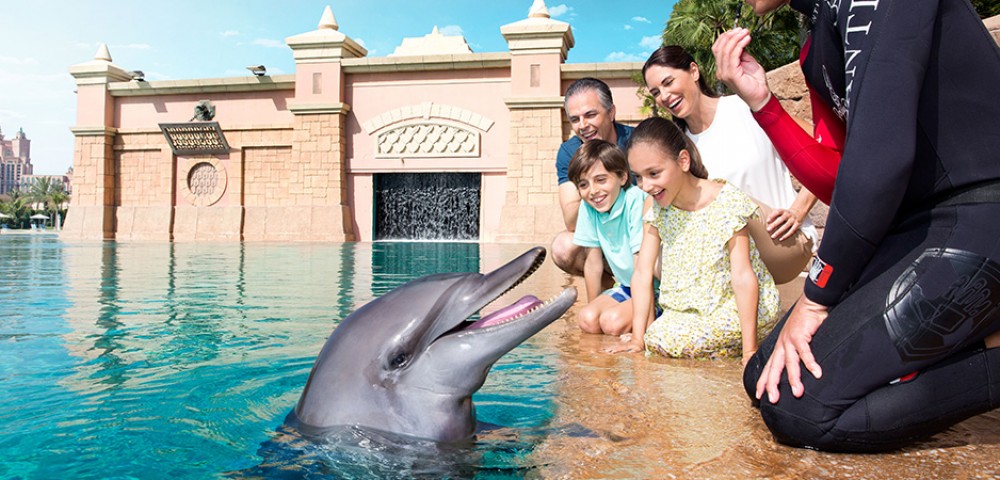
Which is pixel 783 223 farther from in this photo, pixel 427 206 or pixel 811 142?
pixel 427 206

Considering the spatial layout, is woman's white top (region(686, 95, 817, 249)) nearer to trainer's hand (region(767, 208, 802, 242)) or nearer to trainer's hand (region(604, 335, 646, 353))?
trainer's hand (region(767, 208, 802, 242))

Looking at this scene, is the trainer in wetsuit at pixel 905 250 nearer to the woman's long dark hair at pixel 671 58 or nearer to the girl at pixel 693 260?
the girl at pixel 693 260

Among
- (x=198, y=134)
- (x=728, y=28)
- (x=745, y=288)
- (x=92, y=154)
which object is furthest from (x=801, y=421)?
(x=92, y=154)

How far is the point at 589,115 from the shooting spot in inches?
143

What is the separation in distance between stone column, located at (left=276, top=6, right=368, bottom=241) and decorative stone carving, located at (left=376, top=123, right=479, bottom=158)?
122 centimetres

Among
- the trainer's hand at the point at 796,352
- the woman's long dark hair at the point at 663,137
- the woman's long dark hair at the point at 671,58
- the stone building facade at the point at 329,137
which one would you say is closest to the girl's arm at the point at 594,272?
the woman's long dark hair at the point at 671,58

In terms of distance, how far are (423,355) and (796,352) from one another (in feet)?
2.95

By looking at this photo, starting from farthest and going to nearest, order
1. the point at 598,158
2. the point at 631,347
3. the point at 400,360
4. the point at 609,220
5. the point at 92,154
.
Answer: the point at 92,154 → the point at 609,220 → the point at 598,158 → the point at 631,347 → the point at 400,360

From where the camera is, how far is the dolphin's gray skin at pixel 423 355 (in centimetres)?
152

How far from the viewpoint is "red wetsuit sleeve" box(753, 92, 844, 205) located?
2.08 meters

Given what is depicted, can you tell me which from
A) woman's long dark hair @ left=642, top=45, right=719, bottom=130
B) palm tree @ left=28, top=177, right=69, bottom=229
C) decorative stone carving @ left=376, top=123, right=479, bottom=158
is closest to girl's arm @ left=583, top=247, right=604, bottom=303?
woman's long dark hair @ left=642, top=45, right=719, bottom=130

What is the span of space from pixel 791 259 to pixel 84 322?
3.70m

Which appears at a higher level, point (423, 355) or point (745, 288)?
point (745, 288)

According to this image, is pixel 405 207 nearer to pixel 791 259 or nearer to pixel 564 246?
pixel 564 246
